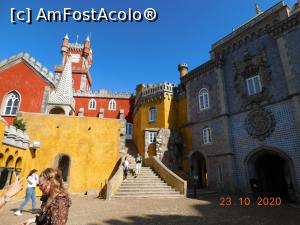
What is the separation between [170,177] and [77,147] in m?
7.35

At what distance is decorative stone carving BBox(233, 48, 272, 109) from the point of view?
Result: 15.3 meters

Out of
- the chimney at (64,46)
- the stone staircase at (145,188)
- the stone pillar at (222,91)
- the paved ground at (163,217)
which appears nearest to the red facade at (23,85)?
the stone staircase at (145,188)

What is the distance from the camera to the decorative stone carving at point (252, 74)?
1525cm

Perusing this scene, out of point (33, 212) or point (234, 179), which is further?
point (234, 179)

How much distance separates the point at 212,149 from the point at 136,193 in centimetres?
796

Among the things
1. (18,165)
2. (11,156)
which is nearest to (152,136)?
(18,165)

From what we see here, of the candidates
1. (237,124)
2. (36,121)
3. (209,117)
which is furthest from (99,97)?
(237,124)

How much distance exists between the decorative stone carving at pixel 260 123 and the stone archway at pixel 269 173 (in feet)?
3.65

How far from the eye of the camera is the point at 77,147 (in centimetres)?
1582

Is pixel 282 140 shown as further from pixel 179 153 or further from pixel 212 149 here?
pixel 179 153

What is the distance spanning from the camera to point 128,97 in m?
32.4

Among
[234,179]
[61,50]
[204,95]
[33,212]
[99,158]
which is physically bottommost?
[33,212]

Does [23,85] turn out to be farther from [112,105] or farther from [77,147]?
[112,105]

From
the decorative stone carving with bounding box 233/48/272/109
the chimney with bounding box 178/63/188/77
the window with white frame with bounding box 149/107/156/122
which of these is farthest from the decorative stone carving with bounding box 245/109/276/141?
the window with white frame with bounding box 149/107/156/122
